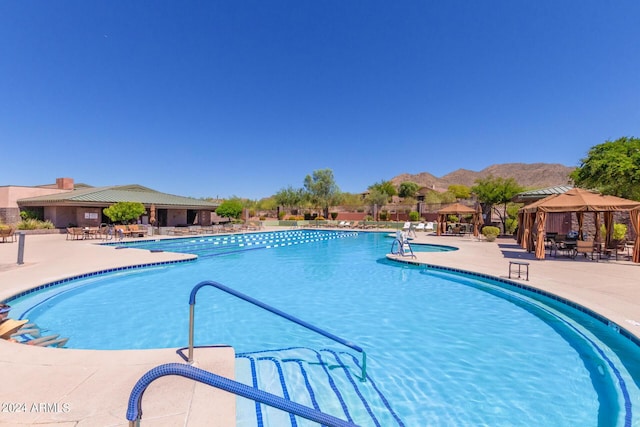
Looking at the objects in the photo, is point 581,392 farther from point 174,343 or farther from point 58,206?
point 58,206

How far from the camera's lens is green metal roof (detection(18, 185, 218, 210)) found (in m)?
21.4

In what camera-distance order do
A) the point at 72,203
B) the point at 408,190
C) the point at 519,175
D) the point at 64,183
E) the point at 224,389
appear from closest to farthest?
the point at 224,389
the point at 72,203
the point at 64,183
the point at 408,190
the point at 519,175

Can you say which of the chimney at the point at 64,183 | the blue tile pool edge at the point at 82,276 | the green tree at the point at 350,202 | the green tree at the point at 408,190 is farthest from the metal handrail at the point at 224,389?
the green tree at the point at 408,190

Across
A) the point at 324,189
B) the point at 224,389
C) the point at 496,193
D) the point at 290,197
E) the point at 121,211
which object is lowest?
the point at 224,389

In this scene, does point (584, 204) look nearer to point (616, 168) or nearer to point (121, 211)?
point (616, 168)

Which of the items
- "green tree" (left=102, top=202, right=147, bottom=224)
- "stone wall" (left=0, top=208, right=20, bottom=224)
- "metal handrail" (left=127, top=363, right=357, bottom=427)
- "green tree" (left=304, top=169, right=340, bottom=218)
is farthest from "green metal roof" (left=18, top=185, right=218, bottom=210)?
"metal handrail" (left=127, top=363, right=357, bottom=427)

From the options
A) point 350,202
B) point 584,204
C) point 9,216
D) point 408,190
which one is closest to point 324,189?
point 350,202

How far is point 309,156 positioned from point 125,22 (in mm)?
28050

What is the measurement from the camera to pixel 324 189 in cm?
4125

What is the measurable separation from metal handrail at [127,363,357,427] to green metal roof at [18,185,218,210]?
81.5ft

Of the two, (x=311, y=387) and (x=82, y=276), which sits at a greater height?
(x=82, y=276)

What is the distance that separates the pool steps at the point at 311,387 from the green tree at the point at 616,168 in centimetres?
1393

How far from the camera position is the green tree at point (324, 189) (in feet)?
135

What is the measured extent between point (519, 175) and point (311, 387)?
11146 centimetres
